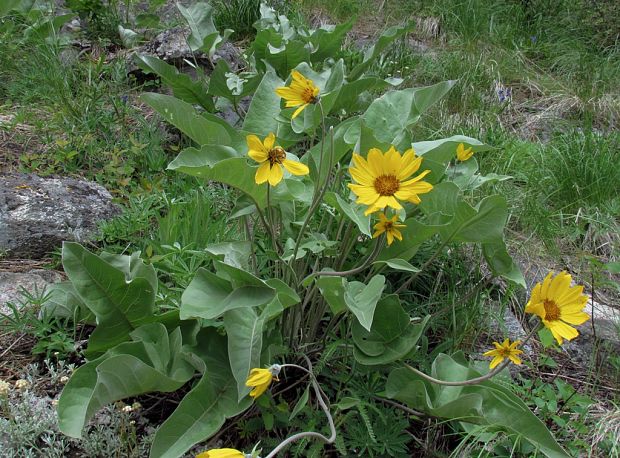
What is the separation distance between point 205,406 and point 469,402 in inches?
25.6

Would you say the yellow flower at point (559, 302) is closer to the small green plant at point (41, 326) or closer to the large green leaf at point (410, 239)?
the large green leaf at point (410, 239)

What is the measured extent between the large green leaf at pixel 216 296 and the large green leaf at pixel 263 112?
61cm

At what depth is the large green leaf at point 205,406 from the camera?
1.48m

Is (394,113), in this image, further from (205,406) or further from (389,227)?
(205,406)

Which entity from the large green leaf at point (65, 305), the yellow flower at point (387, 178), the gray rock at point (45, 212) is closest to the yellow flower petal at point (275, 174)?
the yellow flower at point (387, 178)

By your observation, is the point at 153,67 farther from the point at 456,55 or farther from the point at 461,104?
the point at 456,55

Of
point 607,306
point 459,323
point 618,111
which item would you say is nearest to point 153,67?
point 459,323

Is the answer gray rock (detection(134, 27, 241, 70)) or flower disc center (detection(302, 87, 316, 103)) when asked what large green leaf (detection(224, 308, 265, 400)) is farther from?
gray rock (detection(134, 27, 241, 70))

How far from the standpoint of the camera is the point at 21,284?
7.08 ft

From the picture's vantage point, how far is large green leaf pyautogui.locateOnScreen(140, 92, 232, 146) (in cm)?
181

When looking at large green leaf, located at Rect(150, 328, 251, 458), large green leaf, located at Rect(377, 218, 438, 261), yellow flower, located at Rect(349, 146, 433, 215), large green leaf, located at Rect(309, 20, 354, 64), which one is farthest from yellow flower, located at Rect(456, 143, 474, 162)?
large green leaf, located at Rect(309, 20, 354, 64)

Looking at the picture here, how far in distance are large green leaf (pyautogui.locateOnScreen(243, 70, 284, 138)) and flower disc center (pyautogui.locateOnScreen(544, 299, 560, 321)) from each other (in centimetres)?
103

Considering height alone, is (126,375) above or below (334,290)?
below

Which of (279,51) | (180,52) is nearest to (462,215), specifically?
(279,51)
